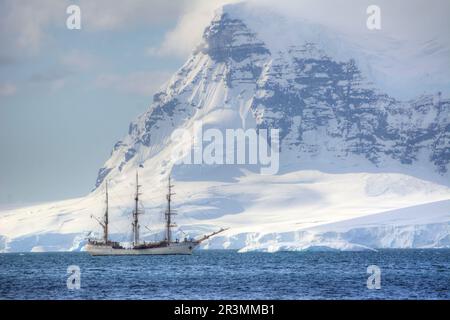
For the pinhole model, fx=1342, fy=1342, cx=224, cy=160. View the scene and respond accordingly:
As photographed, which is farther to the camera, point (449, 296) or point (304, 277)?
point (304, 277)

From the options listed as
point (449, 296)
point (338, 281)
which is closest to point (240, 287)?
point (338, 281)

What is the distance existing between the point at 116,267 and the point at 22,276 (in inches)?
926

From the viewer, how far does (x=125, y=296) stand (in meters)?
127

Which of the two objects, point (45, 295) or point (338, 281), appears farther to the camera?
point (338, 281)
